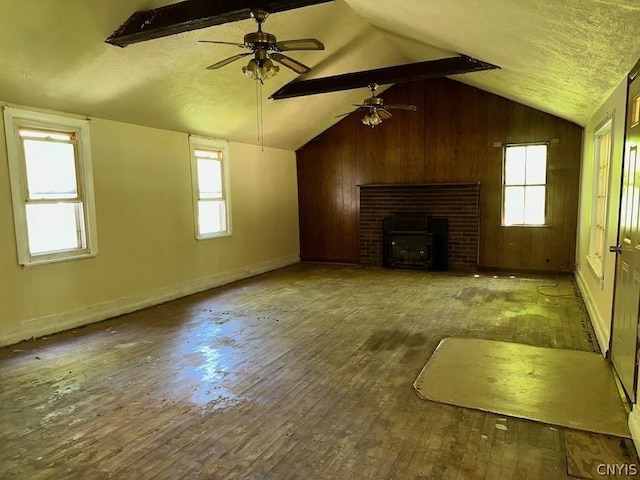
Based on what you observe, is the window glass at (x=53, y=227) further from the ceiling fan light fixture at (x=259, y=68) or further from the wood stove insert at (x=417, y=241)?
the wood stove insert at (x=417, y=241)

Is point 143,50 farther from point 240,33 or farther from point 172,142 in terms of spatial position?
point 172,142

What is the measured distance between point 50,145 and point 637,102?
5178mm

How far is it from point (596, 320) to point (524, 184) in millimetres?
3478

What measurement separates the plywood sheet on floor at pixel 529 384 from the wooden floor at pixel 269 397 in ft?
0.46

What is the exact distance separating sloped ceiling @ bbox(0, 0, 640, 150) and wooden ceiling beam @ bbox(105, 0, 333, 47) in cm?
9

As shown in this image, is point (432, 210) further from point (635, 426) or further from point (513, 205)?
point (635, 426)

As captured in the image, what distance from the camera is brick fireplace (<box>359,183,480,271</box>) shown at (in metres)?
7.26

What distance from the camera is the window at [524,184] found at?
271 inches

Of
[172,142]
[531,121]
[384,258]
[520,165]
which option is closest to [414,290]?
[384,258]

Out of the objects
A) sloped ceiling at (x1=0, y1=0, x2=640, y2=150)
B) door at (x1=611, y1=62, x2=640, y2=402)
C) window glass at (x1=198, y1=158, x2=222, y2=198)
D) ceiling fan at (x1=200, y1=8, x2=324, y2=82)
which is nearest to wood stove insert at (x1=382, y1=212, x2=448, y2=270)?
sloped ceiling at (x1=0, y1=0, x2=640, y2=150)

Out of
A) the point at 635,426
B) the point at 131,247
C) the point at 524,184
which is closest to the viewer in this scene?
the point at 635,426

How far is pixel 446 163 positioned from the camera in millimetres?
7457

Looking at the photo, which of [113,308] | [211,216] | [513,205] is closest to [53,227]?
[113,308]

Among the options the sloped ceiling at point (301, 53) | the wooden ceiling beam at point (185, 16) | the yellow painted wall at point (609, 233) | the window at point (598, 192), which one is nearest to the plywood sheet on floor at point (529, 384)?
the yellow painted wall at point (609, 233)
